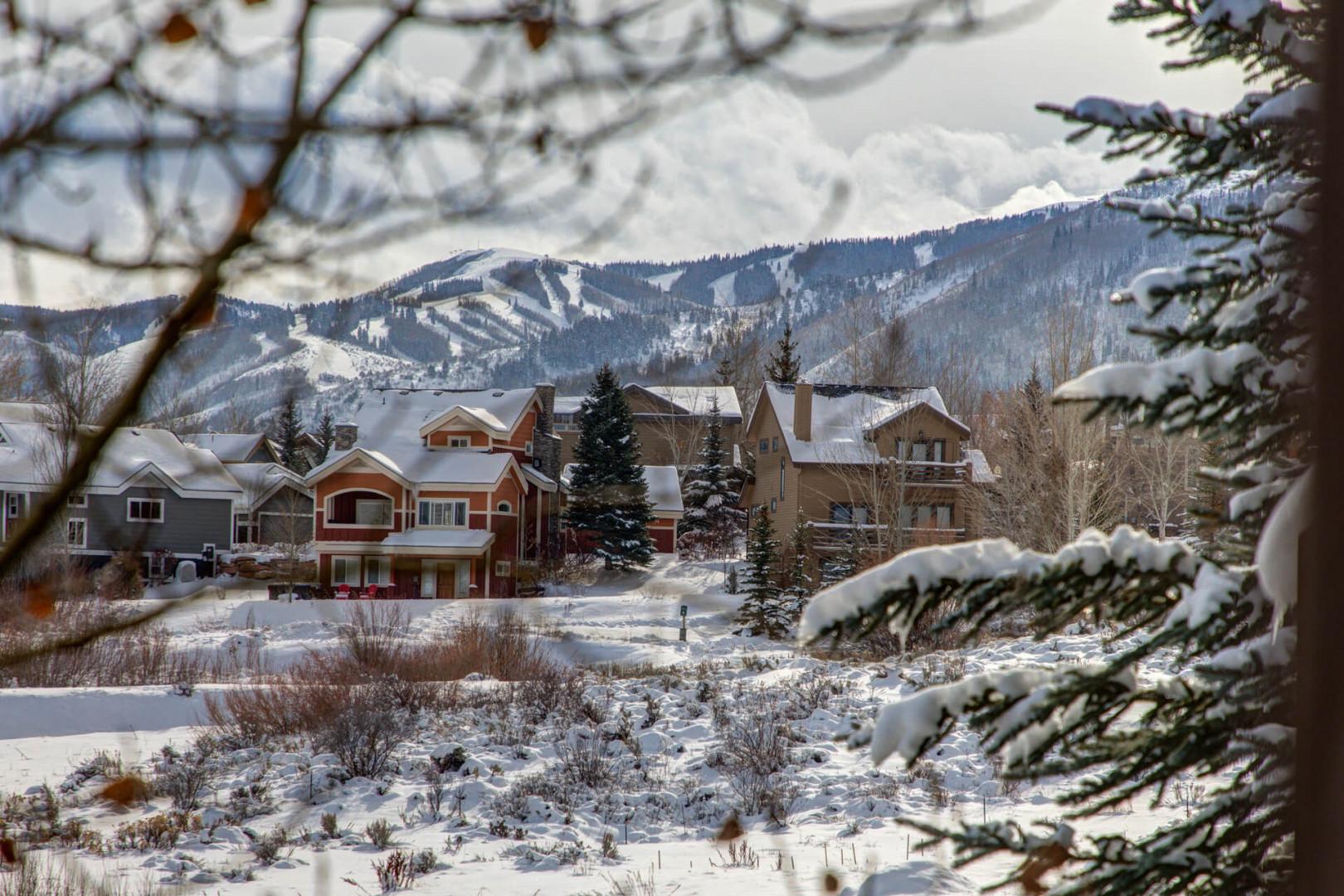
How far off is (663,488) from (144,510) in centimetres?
3421

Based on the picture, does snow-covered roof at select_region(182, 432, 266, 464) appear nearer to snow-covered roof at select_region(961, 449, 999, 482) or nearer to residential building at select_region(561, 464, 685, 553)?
snow-covered roof at select_region(961, 449, 999, 482)

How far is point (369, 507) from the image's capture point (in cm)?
2439

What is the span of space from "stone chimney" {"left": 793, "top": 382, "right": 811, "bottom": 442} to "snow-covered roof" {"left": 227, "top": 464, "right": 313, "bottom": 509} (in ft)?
86.3

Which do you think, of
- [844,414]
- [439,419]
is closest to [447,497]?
[439,419]

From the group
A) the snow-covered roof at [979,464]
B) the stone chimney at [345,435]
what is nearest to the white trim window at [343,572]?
the snow-covered roof at [979,464]

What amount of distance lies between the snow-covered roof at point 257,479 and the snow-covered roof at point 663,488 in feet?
104

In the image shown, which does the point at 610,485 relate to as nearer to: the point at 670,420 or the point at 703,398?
the point at 670,420

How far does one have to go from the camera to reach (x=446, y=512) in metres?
26.8

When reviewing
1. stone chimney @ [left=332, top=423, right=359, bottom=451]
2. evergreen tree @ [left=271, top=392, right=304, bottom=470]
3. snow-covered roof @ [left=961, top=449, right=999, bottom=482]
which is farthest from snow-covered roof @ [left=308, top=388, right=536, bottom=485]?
evergreen tree @ [left=271, top=392, right=304, bottom=470]

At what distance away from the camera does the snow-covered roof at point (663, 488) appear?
115 ft

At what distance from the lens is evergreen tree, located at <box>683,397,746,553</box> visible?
3831 cm

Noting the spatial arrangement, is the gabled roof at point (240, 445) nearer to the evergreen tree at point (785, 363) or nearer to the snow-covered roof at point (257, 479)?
the snow-covered roof at point (257, 479)

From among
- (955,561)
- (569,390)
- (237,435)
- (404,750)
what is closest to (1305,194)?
(955,561)

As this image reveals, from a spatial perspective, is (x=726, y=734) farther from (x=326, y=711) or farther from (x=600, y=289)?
(x=600, y=289)
